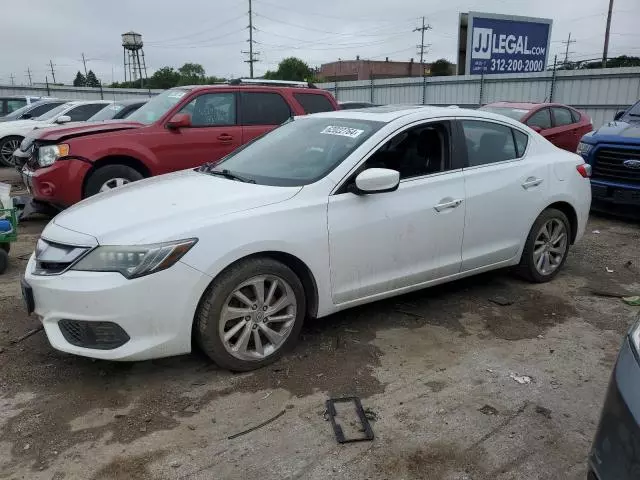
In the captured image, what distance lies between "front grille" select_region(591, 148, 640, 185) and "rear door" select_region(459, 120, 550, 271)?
133 inches

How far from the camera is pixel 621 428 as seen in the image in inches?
70.6

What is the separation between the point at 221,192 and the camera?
11.9ft

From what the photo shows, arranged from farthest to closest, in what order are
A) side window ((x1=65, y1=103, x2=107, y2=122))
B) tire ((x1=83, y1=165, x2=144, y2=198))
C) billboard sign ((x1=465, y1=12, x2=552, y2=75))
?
1. billboard sign ((x1=465, y1=12, x2=552, y2=75))
2. side window ((x1=65, y1=103, x2=107, y2=122))
3. tire ((x1=83, y1=165, x2=144, y2=198))

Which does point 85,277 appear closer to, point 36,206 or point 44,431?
point 44,431

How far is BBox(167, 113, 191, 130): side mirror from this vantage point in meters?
7.07

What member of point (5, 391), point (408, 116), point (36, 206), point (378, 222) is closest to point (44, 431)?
point (5, 391)

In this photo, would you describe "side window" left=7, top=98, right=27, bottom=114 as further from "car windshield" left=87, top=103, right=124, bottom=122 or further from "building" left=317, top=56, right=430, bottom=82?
"building" left=317, top=56, right=430, bottom=82

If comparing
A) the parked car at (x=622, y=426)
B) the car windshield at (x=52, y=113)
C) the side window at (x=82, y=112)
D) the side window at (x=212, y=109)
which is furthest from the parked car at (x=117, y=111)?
the parked car at (x=622, y=426)

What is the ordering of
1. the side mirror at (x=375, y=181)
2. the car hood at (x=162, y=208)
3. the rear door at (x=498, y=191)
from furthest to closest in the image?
the rear door at (x=498, y=191), the side mirror at (x=375, y=181), the car hood at (x=162, y=208)

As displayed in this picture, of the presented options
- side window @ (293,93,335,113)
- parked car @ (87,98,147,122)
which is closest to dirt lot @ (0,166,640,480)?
side window @ (293,93,335,113)

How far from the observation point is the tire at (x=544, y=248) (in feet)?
16.3

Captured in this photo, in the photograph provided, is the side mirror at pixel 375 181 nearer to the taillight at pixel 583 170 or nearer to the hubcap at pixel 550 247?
the hubcap at pixel 550 247

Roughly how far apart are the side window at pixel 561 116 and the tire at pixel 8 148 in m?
12.0

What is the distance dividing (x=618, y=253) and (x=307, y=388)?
4694mm
